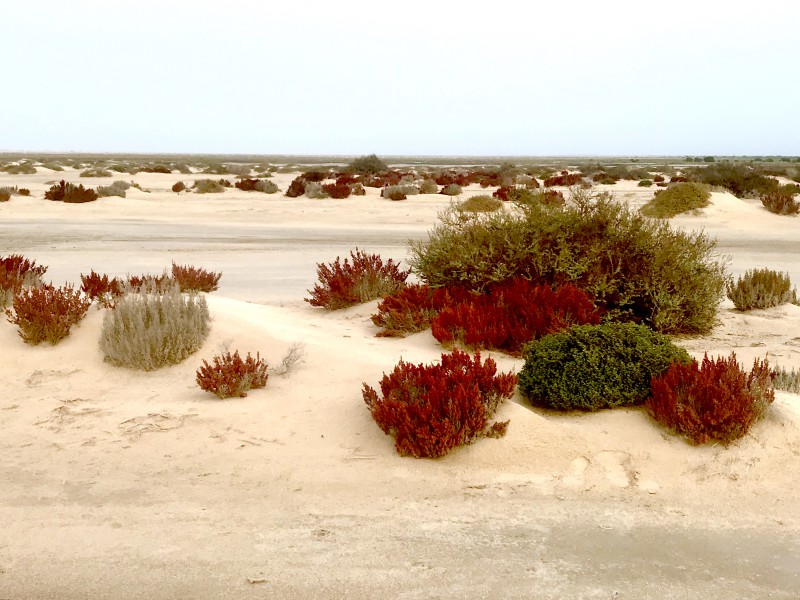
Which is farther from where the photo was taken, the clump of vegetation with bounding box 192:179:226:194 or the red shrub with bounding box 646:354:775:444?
the clump of vegetation with bounding box 192:179:226:194

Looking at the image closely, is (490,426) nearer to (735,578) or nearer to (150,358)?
(735,578)

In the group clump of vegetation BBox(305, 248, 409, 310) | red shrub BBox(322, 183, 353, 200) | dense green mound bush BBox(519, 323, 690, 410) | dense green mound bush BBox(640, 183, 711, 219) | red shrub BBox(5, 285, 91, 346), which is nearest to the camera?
dense green mound bush BBox(519, 323, 690, 410)

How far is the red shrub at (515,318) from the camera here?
7.58 metres

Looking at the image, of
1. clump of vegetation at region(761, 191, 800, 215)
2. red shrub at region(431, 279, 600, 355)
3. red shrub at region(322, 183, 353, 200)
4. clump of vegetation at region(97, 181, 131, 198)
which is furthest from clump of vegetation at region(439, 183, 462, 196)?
red shrub at region(431, 279, 600, 355)

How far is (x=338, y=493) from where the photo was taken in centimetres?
492

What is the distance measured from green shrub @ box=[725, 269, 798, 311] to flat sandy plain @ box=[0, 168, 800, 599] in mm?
2162

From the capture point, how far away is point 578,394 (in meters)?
5.91

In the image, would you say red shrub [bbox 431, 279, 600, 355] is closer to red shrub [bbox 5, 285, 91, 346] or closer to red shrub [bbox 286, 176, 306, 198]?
red shrub [bbox 5, 285, 91, 346]

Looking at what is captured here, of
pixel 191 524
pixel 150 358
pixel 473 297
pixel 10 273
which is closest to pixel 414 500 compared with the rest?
pixel 191 524

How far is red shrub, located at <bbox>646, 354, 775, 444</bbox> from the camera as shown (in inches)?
209

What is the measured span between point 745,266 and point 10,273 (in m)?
13.1

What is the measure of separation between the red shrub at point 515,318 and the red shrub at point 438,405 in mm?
1776

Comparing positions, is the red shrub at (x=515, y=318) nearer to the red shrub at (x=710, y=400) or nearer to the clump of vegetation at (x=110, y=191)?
the red shrub at (x=710, y=400)

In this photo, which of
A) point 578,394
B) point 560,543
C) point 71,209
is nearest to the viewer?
point 560,543
